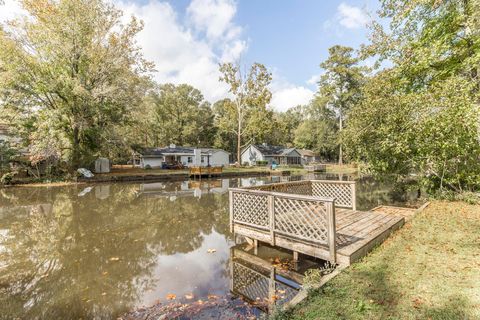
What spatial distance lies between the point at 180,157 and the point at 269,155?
1740cm

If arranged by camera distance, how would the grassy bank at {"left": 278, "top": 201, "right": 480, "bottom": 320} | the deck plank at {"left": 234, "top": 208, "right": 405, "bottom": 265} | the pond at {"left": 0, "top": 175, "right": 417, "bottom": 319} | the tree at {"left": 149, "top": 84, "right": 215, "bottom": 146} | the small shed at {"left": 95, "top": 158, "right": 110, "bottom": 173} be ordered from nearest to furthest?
the grassy bank at {"left": 278, "top": 201, "right": 480, "bottom": 320} → the pond at {"left": 0, "top": 175, "right": 417, "bottom": 319} → the deck plank at {"left": 234, "top": 208, "right": 405, "bottom": 265} → the small shed at {"left": 95, "top": 158, "right": 110, "bottom": 173} → the tree at {"left": 149, "top": 84, "right": 215, "bottom": 146}

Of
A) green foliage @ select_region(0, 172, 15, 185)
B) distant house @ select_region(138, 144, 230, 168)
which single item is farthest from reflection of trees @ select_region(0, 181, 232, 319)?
distant house @ select_region(138, 144, 230, 168)

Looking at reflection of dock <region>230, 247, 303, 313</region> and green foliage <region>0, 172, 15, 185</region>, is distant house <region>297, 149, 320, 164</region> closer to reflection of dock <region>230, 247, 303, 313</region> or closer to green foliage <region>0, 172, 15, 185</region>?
green foliage <region>0, 172, 15, 185</region>

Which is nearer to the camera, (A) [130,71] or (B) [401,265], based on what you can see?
(B) [401,265]

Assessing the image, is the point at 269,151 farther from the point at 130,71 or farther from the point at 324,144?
the point at 130,71

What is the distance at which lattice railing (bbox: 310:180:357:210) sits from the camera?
730 centimetres

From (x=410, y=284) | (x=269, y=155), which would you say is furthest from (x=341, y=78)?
(x=410, y=284)

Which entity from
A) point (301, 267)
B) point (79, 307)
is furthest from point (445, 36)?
point (79, 307)

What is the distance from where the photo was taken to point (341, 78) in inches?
1491

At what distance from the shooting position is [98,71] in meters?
20.6

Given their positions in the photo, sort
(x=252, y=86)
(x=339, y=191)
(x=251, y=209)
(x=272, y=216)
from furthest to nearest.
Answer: (x=252, y=86), (x=339, y=191), (x=251, y=209), (x=272, y=216)

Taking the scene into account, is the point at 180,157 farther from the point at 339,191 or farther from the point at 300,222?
the point at 300,222

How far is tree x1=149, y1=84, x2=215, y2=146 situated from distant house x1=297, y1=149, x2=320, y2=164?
839 inches

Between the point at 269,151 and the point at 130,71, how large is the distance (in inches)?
1180
